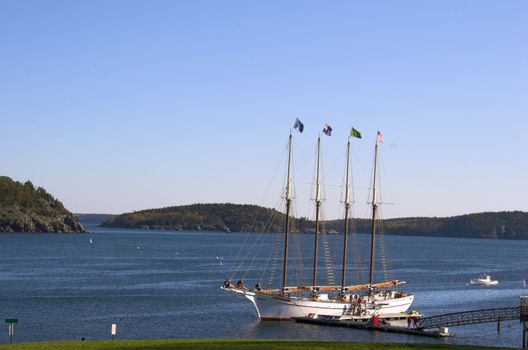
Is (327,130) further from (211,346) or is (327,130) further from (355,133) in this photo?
(211,346)

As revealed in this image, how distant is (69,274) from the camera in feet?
425

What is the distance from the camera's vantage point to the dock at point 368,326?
215ft

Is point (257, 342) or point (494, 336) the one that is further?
point (494, 336)

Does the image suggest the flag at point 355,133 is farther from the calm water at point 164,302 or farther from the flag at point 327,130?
the calm water at point 164,302

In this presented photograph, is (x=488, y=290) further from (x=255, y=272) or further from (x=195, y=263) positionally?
(x=195, y=263)

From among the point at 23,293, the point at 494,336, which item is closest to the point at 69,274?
the point at 23,293

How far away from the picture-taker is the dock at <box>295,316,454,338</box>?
65.5 metres

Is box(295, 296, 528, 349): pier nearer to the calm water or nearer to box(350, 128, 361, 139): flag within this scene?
the calm water

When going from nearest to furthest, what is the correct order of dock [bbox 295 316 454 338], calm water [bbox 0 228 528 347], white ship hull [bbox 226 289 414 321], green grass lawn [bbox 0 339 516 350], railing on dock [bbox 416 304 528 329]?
green grass lawn [bbox 0 339 516 350] < dock [bbox 295 316 454 338] < calm water [bbox 0 228 528 347] < railing on dock [bbox 416 304 528 329] < white ship hull [bbox 226 289 414 321]

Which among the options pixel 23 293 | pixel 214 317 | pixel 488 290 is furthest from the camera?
pixel 488 290

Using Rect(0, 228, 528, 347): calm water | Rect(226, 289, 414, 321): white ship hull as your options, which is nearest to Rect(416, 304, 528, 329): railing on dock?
Rect(0, 228, 528, 347): calm water

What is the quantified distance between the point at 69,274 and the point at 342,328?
70.3 m

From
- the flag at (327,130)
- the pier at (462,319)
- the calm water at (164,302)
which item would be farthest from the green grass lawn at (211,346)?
the flag at (327,130)

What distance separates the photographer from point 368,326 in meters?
69.3
